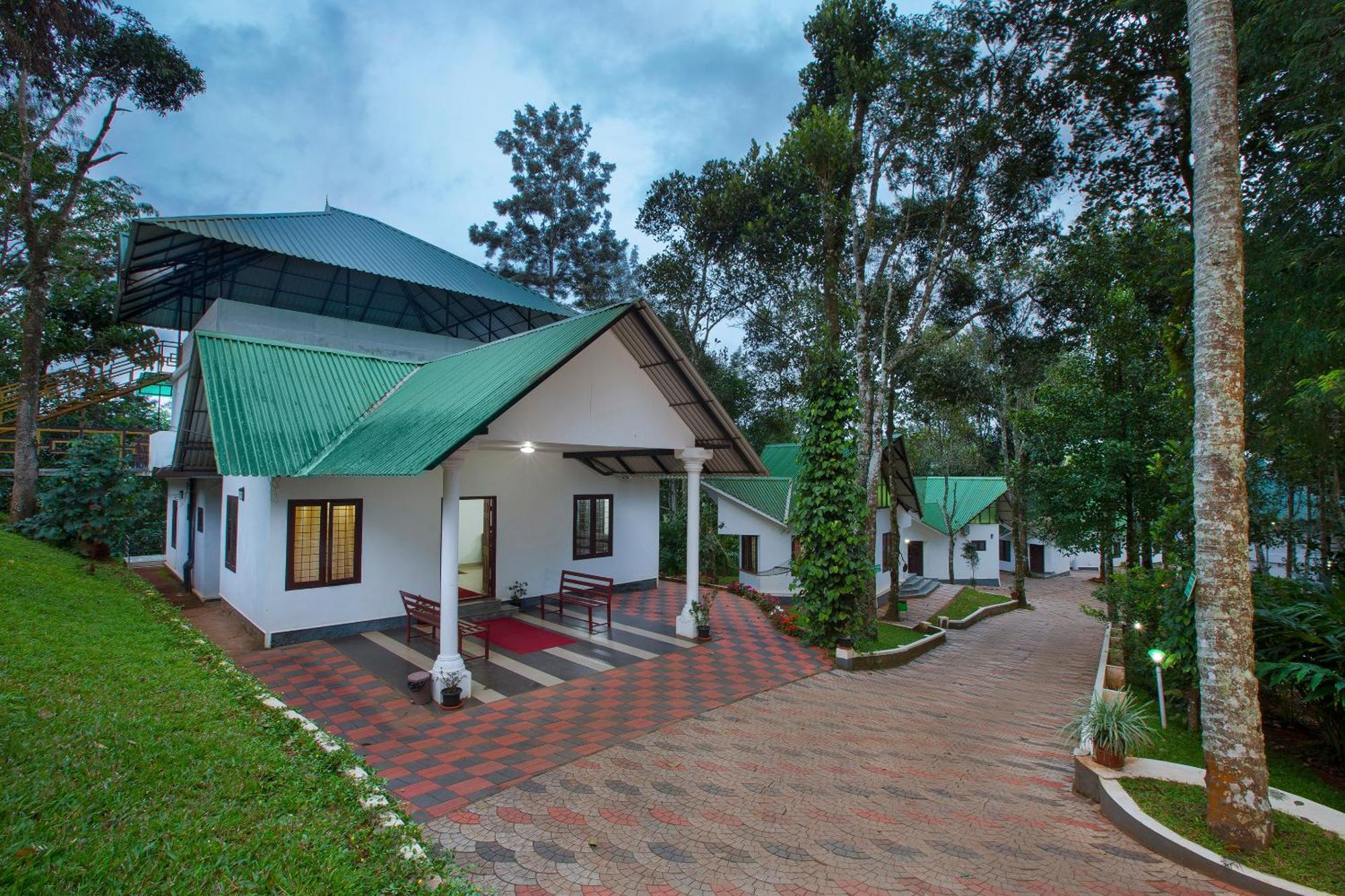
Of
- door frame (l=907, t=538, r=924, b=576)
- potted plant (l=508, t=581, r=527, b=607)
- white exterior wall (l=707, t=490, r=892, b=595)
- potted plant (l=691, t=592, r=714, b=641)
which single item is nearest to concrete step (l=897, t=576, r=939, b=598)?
door frame (l=907, t=538, r=924, b=576)

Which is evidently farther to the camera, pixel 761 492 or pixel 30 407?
pixel 761 492

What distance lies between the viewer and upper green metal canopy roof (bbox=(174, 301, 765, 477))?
773cm

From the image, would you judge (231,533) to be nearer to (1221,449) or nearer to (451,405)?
(451,405)

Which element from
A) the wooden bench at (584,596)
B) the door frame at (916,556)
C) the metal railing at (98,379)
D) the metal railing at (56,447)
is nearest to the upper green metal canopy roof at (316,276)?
the metal railing at (98,379)

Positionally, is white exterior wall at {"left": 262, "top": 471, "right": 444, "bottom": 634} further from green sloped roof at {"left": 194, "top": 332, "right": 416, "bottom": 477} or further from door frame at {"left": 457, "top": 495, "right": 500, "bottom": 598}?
door frame at {"left": 457, "top": 495, "right": 500, "bottom": 598}

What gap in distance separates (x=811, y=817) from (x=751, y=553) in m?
15.7

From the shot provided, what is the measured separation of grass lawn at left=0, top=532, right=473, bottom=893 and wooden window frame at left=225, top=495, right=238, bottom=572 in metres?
4.15

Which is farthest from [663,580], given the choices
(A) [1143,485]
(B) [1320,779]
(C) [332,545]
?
(B) [1320,779]

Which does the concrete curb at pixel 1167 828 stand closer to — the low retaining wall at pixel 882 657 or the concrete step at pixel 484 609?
the low retaining wall at pixel 882 657

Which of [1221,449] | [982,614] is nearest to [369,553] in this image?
[1221,449]

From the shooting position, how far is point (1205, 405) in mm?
4773

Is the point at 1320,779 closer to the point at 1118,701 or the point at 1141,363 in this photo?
the point at 1118,701

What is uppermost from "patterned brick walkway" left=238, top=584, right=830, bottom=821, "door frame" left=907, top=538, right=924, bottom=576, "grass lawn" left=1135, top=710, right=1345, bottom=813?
"patterned brick walkway" left=238, top=584, right=830, bottom=821

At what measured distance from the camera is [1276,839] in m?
4.49
